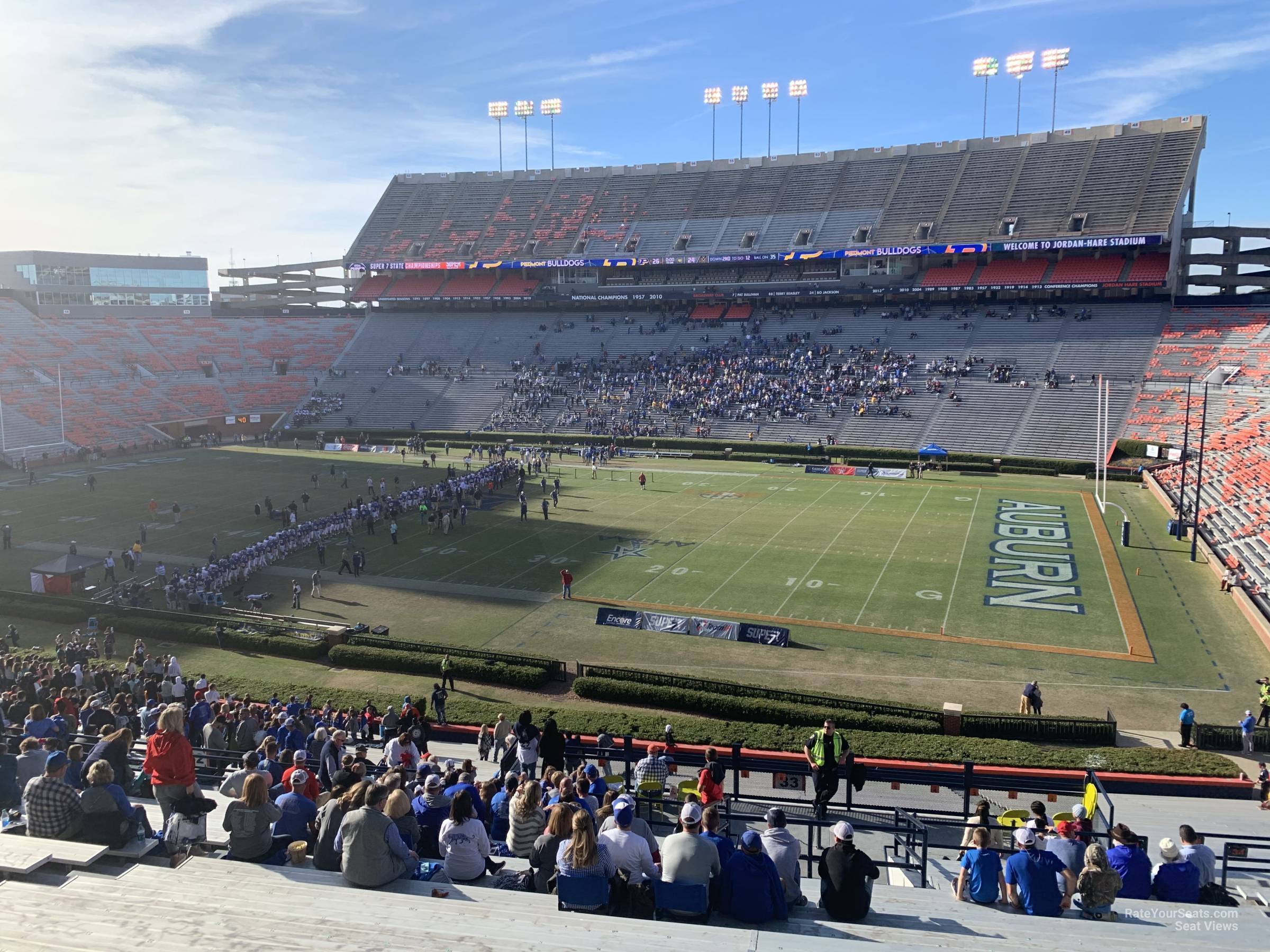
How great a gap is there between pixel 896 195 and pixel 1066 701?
6600 cm

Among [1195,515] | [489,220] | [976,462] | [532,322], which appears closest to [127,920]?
[1195,515]

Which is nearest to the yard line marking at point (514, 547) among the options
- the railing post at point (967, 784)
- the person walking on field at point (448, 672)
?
the person walking on field at point (448, 672)

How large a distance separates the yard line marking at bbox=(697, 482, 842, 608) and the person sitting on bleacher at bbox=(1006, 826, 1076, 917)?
20.2m

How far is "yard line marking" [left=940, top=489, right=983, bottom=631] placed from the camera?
27219mm

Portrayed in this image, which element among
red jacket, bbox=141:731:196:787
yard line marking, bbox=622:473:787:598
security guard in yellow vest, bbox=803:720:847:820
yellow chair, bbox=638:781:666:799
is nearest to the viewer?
red jacket, bbox=141:731:196:787

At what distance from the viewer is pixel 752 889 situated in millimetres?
7375

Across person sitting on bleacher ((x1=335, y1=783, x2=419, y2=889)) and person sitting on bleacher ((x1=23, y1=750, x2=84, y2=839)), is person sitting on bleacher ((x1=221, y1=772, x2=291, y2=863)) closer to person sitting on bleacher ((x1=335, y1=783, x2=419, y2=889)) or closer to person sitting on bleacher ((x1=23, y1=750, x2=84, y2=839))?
person sitting on bleacher ((x1=335, y1=783, x2=419, y2=889))

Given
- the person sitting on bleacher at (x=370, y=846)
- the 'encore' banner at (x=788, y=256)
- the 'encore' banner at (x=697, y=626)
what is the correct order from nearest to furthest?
the person sitting on bleacher at (x=370, y=846) → the 'encore' banner at (x=697, y=626) → the 'encore' banner at (x=788, y=256)

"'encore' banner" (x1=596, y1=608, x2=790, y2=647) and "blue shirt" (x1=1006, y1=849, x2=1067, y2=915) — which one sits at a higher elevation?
"blue shirt" (x1=1006, y1=849, x2=1067, y2=915)

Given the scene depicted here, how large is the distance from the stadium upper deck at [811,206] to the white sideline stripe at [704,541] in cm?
3582

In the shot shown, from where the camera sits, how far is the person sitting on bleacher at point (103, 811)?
323 inches

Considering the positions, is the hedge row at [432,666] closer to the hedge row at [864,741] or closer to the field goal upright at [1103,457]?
the hedge row at [864,741]

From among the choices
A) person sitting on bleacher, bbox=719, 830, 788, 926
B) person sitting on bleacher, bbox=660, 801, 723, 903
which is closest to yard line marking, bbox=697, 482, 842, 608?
person sitting on bleacher, bbox=719, 830, 788, 926

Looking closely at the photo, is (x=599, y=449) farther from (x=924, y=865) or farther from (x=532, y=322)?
(x=924, y=865)
